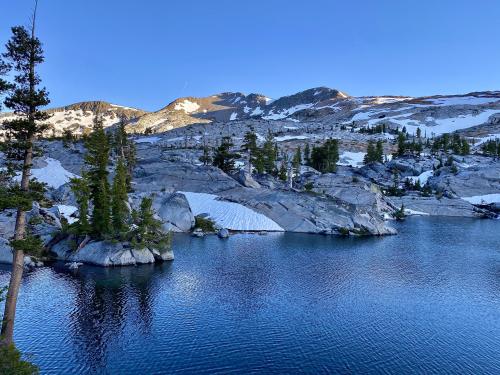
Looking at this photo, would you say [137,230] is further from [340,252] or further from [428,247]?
[428,247]

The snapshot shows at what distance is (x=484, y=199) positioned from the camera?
450 feet

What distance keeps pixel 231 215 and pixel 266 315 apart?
53002 millimetres

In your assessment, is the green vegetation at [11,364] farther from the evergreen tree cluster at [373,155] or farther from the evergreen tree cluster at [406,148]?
the evergreen tree cluster at [406,148]

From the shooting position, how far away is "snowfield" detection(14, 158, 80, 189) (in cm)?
10946

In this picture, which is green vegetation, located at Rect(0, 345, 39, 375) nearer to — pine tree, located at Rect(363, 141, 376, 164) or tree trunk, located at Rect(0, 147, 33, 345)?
tree trunk, located at Rect(0, 147, 33, 345)

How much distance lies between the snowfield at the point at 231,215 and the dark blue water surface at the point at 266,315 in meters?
22.3

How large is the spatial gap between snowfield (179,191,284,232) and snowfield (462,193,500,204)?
267 feet

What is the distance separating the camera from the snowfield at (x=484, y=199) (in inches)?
5330

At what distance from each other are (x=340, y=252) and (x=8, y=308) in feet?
177

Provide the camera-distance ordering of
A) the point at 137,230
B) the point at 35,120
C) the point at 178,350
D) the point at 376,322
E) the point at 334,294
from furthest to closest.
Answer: the point at 137,230 → the point at 334,294 → the point at 376,322 → the point at 178,350 → the point at 35,120

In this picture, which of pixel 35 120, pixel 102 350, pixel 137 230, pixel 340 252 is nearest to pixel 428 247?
pixel 340 252

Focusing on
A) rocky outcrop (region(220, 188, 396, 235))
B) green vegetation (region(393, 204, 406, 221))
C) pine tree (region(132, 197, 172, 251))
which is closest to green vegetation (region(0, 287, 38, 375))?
pine tree (region(132, 197, 172, 251))

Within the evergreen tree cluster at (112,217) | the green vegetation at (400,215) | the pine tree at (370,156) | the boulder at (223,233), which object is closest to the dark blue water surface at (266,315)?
the evergreen tree cluster at (112,217)

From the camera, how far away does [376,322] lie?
123ft
